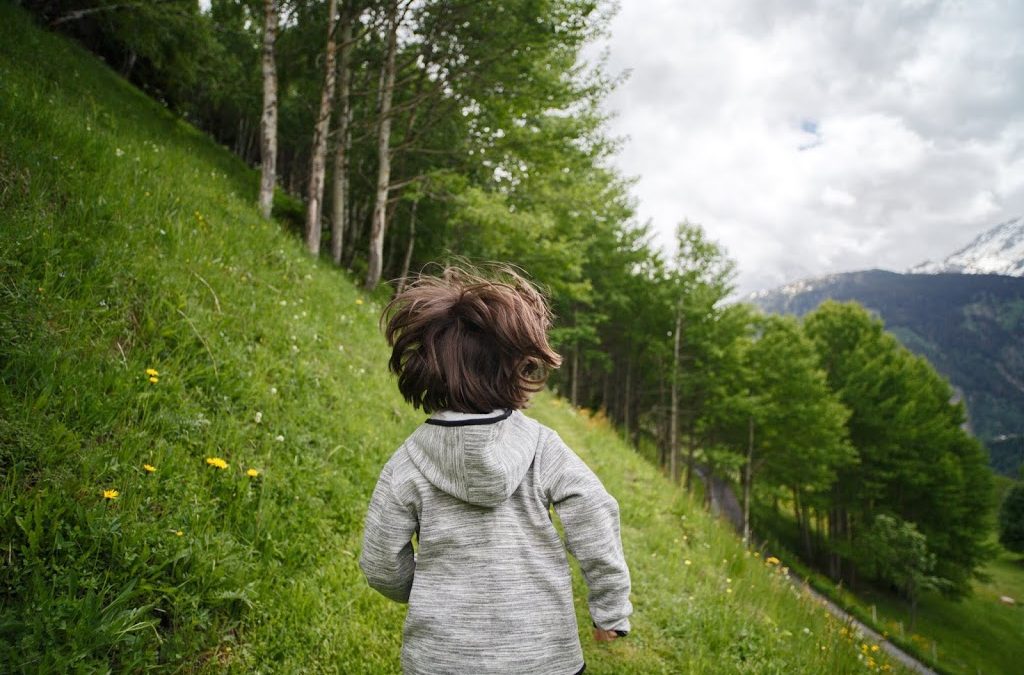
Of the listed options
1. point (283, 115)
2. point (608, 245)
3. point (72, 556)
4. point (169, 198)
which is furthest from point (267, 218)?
point (283, 115)

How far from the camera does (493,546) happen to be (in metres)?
1.63

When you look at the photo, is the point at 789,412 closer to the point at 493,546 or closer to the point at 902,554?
the point at 902,554

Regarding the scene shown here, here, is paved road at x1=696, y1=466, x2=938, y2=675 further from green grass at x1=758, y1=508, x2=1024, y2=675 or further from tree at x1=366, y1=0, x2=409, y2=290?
tree at x1=366, y1=0, x2=409, y2=290

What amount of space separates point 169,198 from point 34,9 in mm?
10064

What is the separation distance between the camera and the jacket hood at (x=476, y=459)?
1.53 meters

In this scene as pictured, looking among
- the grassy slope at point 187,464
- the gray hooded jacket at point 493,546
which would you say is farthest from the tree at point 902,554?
the gray hooded jacket at point 493,546

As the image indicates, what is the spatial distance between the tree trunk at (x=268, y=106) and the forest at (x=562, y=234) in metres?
0.04

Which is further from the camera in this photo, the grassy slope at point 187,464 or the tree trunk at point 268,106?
the tree trunk at point 268,106

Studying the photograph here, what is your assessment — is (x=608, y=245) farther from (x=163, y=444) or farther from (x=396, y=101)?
(x=163, y=444)

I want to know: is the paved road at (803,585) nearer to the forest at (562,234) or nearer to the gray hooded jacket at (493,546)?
the forest at (562,234)

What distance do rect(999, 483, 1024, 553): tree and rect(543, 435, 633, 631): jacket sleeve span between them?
63438 mm

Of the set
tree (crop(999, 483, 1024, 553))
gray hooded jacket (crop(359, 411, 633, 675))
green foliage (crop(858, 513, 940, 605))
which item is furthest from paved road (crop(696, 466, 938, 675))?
tree (crop(999, 483, 1024, 553))

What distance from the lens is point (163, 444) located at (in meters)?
3.02

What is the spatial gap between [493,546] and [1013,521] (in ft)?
214
